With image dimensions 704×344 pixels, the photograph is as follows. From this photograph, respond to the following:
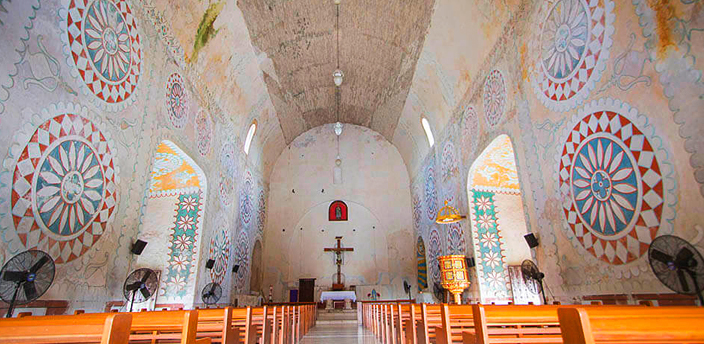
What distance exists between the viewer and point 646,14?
3975mm

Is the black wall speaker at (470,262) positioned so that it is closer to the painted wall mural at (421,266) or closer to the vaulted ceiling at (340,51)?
the painted wall mural at (421,266)

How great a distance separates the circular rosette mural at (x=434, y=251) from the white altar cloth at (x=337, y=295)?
399 centimetres

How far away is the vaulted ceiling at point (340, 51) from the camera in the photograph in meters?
9.55

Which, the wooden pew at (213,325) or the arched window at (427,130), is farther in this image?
the arched window at (427,130)

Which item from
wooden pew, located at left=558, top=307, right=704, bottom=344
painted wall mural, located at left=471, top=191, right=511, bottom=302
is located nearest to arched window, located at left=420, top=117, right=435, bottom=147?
painted wall mural, located at left=471, top=191, right=511, bottom=302

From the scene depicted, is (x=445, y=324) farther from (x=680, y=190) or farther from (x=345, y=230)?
(x=345, y=230)

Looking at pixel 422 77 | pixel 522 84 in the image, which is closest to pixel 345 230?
pixel 422 77

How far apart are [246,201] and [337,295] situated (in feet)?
18.5

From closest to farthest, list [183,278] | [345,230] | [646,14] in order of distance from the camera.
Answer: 1. [646,14]
2. [183,278]
3. [345,230]

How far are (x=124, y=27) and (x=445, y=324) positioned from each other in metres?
6.62

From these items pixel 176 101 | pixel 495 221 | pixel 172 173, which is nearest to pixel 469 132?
pixel 495 221

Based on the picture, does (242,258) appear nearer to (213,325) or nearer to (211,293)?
(211,293)

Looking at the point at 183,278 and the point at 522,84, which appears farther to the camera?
the point at 183,278

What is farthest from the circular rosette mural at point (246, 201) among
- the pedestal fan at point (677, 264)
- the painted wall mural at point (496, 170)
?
the pedestal fan at point (677, 264)
